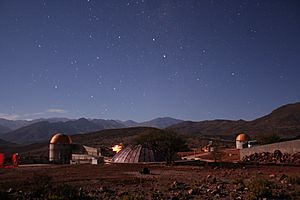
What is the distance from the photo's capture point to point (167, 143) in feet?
113

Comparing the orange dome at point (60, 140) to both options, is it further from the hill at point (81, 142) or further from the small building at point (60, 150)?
the hill at point (81, 142)

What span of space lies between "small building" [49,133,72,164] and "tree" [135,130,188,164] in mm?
14996

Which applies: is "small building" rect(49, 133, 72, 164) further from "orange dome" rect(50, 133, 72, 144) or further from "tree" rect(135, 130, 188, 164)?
"tree" rect(135, 130, 188, 164)

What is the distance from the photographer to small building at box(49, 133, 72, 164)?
46656 mm

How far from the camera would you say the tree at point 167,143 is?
3406cm

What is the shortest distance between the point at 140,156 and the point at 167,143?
3.28 meters

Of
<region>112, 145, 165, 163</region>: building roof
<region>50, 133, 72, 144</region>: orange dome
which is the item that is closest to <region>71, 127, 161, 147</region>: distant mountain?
<region>50, 133, 72, 144</region>: orange dome

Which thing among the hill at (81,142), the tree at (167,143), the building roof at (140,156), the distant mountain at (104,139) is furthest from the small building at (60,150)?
the distant mountain at (104,139)

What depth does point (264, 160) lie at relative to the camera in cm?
3253

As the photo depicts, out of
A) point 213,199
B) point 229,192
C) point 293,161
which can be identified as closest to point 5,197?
point 213,199

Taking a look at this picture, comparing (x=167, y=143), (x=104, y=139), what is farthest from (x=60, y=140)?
(x=104, y=139)

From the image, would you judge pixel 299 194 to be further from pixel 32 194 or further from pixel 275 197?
pixel 32 194

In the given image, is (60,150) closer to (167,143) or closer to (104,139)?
(167,143)

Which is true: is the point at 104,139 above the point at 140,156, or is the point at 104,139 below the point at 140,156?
above
